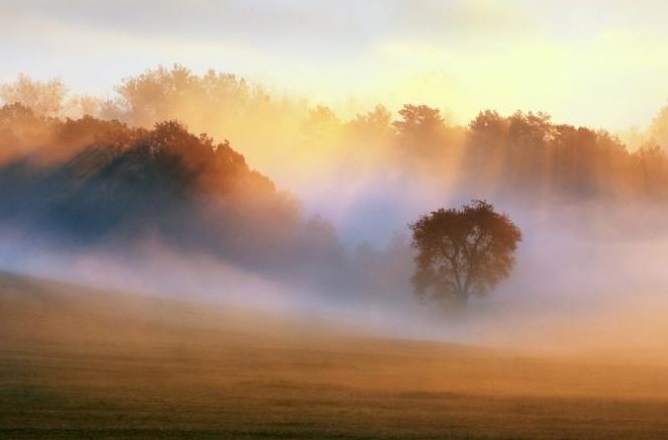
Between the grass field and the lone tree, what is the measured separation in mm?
18232

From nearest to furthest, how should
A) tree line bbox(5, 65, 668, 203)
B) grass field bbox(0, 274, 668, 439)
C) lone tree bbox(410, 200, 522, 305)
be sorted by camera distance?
grass field bbox(0, 274, 668, 439), lone tree bbox(410, 200, 522, 305), tree line bbox(5, 65, 668, 203)

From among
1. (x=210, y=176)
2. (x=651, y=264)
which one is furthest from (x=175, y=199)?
(x=651, y=264)

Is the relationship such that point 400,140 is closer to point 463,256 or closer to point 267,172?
point 267,172

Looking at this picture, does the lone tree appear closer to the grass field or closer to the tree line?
the grass field

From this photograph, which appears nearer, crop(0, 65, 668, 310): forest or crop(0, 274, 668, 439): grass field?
crop(0, 274, 668, 439): grass field

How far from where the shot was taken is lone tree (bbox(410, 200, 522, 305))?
85000mm

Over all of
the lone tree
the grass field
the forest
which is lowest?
the grass field

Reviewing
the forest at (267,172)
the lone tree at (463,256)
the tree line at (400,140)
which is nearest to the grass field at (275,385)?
the lone tree at (463,256)

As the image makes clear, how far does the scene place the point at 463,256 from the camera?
8556 cm

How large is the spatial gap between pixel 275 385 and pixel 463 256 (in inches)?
1885

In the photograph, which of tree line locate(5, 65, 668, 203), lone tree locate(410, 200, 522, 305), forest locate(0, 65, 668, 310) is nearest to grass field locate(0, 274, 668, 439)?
lone tree locate(410, 200, 522, 305)

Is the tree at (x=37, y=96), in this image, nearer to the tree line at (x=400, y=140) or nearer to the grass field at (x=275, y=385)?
the tree line at (x=400, y=140)

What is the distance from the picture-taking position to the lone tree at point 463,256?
279 ft

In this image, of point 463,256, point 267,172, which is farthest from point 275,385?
point 267,172
